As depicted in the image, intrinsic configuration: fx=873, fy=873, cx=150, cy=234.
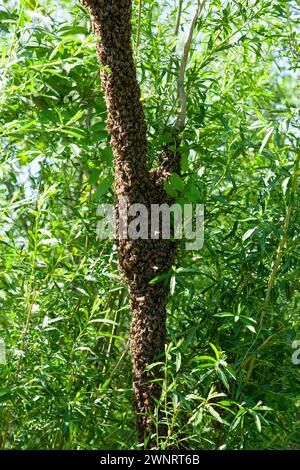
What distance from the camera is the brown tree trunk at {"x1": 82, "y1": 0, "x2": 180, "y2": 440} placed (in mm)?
2344

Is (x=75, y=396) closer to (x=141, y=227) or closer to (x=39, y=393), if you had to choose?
(x=39, y=393)

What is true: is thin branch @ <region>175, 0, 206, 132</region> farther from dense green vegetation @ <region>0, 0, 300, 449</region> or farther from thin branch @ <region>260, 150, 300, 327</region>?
thin branch @ <region>260, 150, 300, 327</region>

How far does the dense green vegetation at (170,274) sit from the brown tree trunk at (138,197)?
0.17ft

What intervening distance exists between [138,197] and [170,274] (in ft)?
0.76

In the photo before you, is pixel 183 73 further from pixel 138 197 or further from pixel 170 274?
pixel 170 274

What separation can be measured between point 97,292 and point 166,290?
1.01ft

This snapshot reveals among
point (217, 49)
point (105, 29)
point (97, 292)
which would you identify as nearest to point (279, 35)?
point (217, 49)

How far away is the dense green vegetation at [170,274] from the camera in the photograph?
7.78ft

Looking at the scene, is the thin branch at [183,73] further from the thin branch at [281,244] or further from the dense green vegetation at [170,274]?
the thin branch at [281,244]

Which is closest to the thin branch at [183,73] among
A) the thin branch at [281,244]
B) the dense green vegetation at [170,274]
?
the dense green vegetation at [170,274]

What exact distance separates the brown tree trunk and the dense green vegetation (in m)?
0.05

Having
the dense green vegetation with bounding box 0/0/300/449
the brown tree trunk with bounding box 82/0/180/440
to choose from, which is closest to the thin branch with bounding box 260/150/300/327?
the dense green vegetation with bounding box 0/0/300/449

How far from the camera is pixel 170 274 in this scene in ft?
7.91
